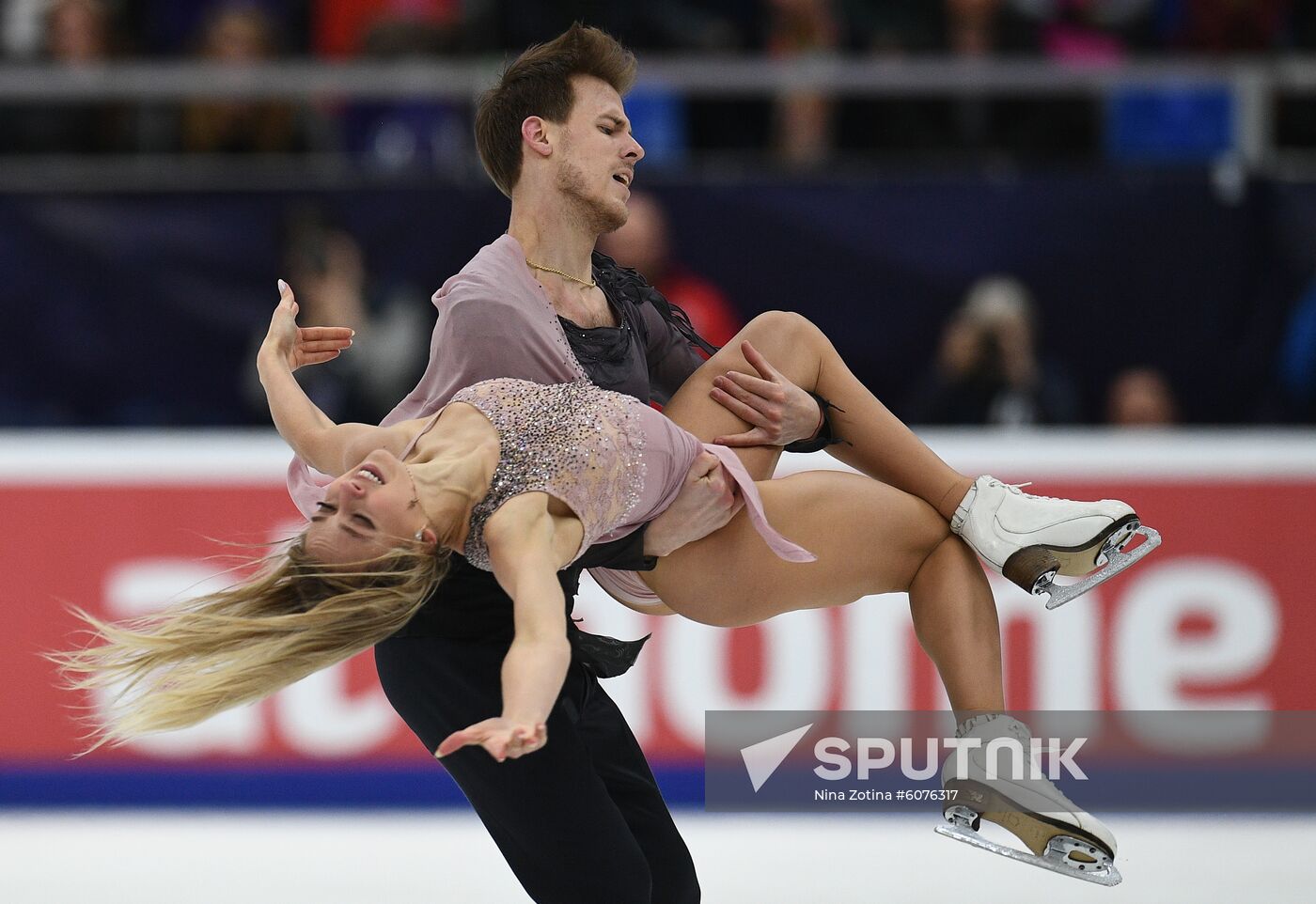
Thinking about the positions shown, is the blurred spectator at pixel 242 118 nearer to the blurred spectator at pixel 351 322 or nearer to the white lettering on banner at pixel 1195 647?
the blurred spectator at pixel 351 322

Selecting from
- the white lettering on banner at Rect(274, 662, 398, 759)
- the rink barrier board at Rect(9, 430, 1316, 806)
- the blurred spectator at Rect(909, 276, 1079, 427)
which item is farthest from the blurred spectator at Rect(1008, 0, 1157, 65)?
the white lettering on banner at Rect(274, 662, 398, 759)

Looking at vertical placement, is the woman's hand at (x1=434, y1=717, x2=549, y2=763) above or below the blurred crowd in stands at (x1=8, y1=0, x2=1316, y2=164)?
below

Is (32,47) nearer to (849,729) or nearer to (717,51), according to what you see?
(717,51)

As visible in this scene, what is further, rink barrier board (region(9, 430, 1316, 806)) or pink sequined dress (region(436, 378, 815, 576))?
rink barrier board (region(9, 430, 1316, 806))

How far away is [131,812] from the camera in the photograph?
497 centimetres

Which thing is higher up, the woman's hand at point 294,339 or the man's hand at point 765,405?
the woman's hand at point 294,339

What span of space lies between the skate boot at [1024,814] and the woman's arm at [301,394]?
3.87 feet

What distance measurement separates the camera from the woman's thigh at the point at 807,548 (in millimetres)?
3086

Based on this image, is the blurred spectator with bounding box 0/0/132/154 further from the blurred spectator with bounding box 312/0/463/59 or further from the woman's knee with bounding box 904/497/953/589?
the woman's knee with bounding box 904/497/953/589

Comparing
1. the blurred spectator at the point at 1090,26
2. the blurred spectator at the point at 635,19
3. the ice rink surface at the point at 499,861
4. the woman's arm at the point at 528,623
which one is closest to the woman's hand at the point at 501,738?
the woman's arm at the point at 528,623

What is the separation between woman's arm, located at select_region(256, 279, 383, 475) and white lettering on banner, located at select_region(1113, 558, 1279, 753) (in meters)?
2.64

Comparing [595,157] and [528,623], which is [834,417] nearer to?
[595,157]

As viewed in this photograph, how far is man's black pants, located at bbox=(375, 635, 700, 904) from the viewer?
Result: 9.46 ft

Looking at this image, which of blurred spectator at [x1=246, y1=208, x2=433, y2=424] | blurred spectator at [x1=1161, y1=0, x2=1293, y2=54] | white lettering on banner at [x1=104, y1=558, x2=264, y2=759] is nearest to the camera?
white lettering on banner at [x1=104, y1=558, x2=264, y2=759]
